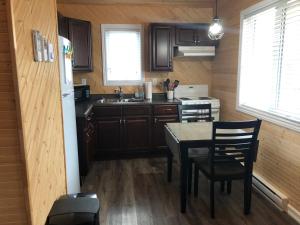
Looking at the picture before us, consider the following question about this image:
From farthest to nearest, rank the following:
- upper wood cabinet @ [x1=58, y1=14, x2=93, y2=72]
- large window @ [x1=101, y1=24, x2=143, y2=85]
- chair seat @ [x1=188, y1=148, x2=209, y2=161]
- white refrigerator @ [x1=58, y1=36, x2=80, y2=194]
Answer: large window @ [x1=101, y1=24, x2=143, y2=85]
upper wood cabinet @ [x1=58, y1=14, x2=93, y2=72]
chair seat @ [x1=188, y1=148, x2=209, y2=161]
white refrigerator @ [x1=58, y1=36, x2=80, y2=194]

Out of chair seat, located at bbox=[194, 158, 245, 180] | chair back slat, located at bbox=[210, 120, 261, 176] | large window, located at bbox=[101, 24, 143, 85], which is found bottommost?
chair seat, located at bbox=[194, 158, 245, 180]

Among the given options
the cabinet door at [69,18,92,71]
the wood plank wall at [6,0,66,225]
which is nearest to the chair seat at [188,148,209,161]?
the wood plank wall at [6,0,66,225]

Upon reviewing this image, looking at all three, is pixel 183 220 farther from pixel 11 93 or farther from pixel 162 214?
pixel 11 93

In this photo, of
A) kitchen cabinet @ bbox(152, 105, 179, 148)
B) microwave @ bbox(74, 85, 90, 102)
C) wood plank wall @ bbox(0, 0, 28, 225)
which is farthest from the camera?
kitchen cabinet @ bbox(152, 105, 179, 148)

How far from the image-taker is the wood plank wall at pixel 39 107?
139cm

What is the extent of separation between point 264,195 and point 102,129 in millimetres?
2517

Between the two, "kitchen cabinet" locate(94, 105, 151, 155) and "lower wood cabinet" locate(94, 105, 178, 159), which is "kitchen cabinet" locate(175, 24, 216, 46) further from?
"kitchen cabinet" locate(94, 105, 151, 155)

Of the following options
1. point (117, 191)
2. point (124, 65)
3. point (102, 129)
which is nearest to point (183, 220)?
point (117, 191)

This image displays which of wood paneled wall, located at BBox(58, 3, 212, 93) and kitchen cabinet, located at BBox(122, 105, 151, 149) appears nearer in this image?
kitchen cabinet, located at BBox(122, 105, 151, 149)

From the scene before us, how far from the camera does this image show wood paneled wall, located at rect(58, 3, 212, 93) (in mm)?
4348

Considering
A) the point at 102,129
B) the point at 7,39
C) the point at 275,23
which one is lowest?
the point at 102,129

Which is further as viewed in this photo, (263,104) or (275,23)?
(263,104)

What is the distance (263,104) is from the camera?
3.18 m

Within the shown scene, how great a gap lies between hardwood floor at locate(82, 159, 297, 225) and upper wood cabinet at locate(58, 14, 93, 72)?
5.61 feet
